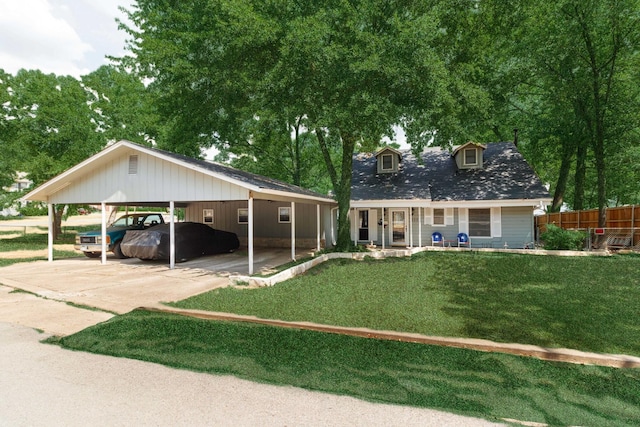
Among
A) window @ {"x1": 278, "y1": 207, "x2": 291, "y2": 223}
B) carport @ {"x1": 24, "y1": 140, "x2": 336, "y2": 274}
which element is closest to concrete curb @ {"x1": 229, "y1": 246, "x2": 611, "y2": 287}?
carport @ {"x1": 24, "y1": 140, "x2": 336, "y2": 274}

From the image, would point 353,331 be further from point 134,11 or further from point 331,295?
point 134,11

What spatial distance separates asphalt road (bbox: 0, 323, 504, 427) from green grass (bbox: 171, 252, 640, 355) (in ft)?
7.71

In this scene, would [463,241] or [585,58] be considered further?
[463,241]

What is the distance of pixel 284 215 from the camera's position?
18.9m

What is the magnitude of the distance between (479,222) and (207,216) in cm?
1476

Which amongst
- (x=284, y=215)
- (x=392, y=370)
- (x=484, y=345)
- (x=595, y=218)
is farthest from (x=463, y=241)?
(x=392, y=370)

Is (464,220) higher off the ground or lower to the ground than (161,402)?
higher

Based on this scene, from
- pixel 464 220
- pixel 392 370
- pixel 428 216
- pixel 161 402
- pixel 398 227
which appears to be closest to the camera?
pixel 161 402

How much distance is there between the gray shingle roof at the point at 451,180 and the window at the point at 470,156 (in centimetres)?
50

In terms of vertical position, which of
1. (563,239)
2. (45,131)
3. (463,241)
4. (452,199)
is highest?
(45,131)

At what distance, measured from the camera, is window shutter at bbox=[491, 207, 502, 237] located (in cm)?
1670

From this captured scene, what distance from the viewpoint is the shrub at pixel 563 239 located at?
14.3 metres

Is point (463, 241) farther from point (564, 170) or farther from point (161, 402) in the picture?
point (161, 402)

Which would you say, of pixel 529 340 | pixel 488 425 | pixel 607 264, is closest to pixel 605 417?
pixel 488 425
